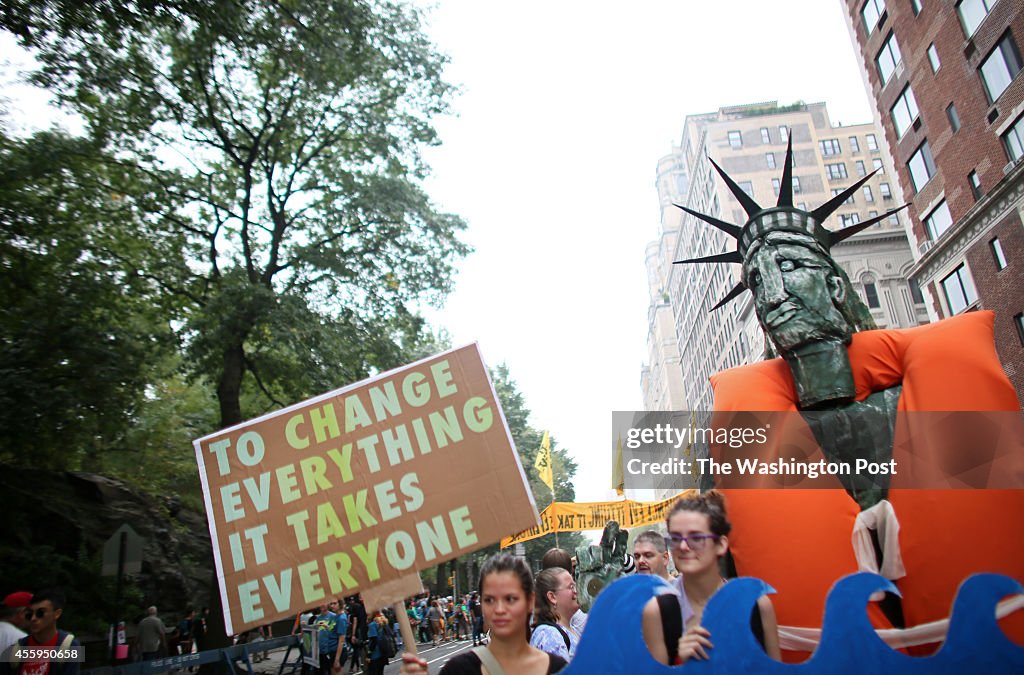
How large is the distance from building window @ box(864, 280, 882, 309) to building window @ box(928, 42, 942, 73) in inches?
725

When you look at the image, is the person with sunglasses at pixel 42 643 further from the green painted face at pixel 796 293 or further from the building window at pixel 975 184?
the building window at pixel 975 184

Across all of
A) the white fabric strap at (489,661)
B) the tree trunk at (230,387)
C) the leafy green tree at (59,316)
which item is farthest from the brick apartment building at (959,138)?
the leafy green tree at (59,316)

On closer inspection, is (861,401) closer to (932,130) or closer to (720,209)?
(932,130)

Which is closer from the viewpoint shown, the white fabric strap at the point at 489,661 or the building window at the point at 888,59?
the white fabric strap at the point at 489,661

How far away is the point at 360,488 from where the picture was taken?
A: 3.56 metres

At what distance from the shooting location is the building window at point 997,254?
2038 centimetres

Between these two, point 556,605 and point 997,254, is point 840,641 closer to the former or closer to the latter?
point 556,605

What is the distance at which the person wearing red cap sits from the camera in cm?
534

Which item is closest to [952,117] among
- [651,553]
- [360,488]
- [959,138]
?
[959,138]

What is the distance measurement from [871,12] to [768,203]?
102 ft

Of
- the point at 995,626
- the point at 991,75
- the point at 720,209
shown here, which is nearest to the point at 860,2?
the point at 991,75

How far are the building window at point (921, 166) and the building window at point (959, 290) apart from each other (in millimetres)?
3809

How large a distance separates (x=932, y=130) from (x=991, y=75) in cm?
341

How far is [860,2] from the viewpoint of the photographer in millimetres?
27312
